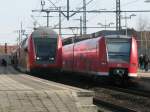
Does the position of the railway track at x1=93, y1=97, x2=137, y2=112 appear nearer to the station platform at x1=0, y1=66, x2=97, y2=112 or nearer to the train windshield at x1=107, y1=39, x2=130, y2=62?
the station platform at x1=0, y1=66, x2=97, y2=112

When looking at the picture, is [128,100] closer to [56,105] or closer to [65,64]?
[56,105]

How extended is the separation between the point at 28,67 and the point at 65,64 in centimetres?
1084

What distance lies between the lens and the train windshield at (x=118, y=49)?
31.6 meters

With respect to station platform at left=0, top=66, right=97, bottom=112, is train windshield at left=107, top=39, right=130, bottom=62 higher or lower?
higher

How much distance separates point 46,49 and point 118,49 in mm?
6601

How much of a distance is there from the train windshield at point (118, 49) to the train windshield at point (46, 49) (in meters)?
5.89

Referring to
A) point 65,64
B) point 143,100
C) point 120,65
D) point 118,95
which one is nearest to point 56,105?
point 143,100

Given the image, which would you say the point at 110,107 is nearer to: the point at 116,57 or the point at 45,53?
the point at 116,57

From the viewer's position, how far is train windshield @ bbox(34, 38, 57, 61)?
36.6 m

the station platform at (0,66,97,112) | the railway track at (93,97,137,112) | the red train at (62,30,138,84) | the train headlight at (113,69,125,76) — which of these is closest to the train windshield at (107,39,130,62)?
the red train at (62,30,138,84)

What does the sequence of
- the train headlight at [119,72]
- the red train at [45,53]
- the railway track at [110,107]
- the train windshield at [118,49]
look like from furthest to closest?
the red train at [45,53] < the train windshield at [118,49] < the train headlight at [119,72] < the railway track at [110,107]

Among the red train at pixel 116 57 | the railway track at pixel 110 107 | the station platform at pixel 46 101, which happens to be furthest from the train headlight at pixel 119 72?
the station platform at pixel 46 101

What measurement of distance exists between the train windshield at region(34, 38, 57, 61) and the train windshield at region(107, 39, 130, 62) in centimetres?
589

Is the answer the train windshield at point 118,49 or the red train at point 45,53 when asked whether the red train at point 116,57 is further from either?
the red train at point 45,53
